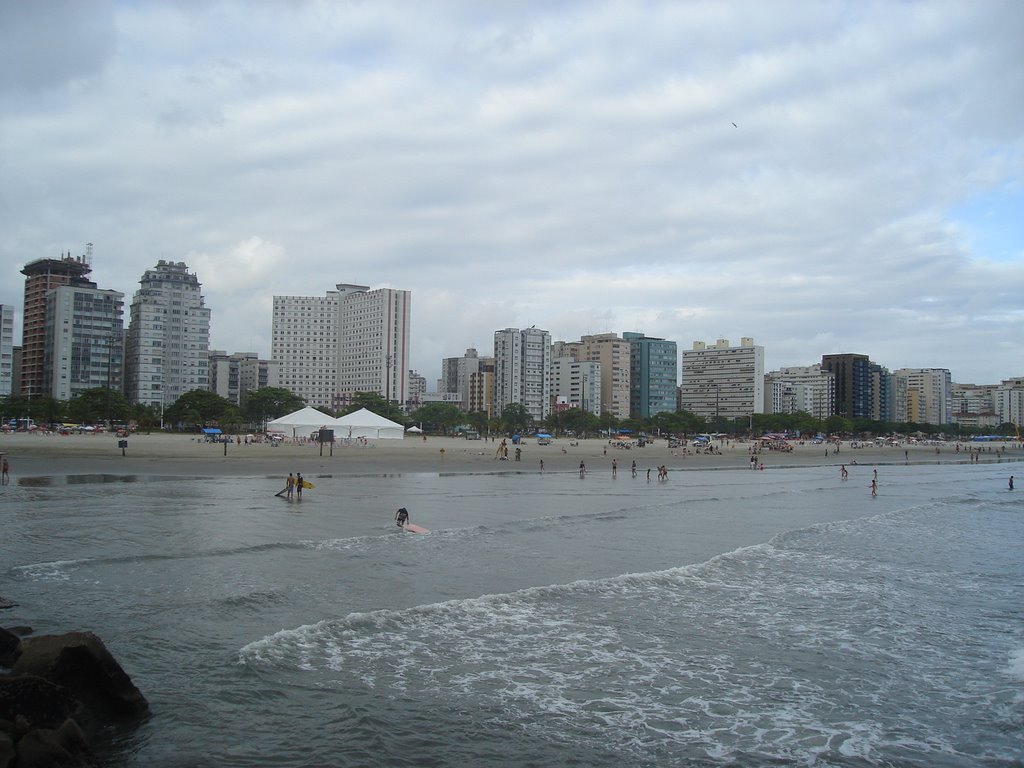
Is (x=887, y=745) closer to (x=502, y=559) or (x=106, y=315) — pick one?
(x=502, y=559)

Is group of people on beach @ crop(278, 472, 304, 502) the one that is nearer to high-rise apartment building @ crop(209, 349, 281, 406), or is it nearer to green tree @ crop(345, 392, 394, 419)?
green tree @ crop(345, 392, 394, 419)

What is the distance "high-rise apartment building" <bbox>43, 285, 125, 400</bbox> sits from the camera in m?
126

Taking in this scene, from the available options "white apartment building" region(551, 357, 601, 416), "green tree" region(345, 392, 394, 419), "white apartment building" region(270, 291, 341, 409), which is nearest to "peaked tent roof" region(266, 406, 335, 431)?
"green tree" region(345, 392, 394, 419)

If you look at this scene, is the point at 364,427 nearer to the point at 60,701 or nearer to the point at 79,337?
the point at 60,701

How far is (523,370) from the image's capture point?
186 metres

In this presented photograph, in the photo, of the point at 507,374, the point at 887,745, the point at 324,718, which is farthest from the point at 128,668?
the point at 507,374

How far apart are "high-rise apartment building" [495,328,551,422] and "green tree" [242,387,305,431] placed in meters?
74.8

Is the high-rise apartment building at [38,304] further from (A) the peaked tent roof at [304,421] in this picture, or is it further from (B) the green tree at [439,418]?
(A) the peaked tent roof at [304,421]

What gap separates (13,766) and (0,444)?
59.6 metres

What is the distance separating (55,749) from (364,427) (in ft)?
240

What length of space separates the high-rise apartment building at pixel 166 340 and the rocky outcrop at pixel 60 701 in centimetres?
13717

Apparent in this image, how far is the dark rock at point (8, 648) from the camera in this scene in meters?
8.94

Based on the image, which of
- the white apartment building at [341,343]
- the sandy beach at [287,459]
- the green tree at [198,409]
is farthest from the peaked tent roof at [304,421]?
the white apartment building at [341,343]

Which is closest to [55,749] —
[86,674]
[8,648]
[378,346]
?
[86,674]
